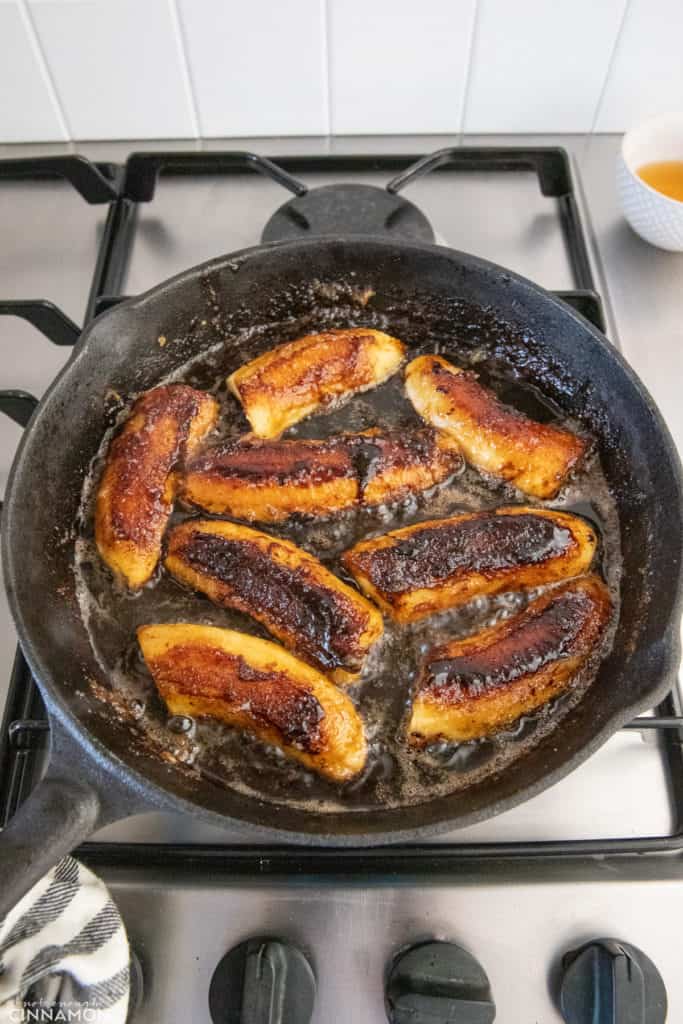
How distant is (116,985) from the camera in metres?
0.82

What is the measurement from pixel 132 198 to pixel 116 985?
121 centimetres

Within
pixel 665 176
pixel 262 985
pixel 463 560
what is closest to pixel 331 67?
pixel 665 176

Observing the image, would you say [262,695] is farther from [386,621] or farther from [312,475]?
[312,475]

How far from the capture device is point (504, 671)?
0.92 meters

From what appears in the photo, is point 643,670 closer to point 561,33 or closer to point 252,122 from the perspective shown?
point 561,33

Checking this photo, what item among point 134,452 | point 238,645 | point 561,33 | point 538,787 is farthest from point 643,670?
point 561,33

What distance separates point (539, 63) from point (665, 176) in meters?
0.29

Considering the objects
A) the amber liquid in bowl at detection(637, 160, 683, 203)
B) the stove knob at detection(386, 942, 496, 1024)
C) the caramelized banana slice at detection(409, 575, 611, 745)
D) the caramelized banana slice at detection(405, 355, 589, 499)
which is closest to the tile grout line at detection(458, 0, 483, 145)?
the amber liquid in bowl at detection(637, 160, 683, 203)

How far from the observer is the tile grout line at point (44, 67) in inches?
51.0

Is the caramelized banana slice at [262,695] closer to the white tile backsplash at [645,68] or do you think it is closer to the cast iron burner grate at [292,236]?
the cast iron burner grate at [292,236]

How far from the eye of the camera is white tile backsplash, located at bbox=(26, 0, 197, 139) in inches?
51.3

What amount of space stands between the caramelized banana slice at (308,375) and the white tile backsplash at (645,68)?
651 millimetres

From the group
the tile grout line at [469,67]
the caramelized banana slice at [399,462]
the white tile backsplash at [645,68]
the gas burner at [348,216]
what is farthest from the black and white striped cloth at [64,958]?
the white tile backsplash at [645,68]

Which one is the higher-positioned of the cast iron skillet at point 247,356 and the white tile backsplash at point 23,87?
the white tile backsplash at point 23,87
